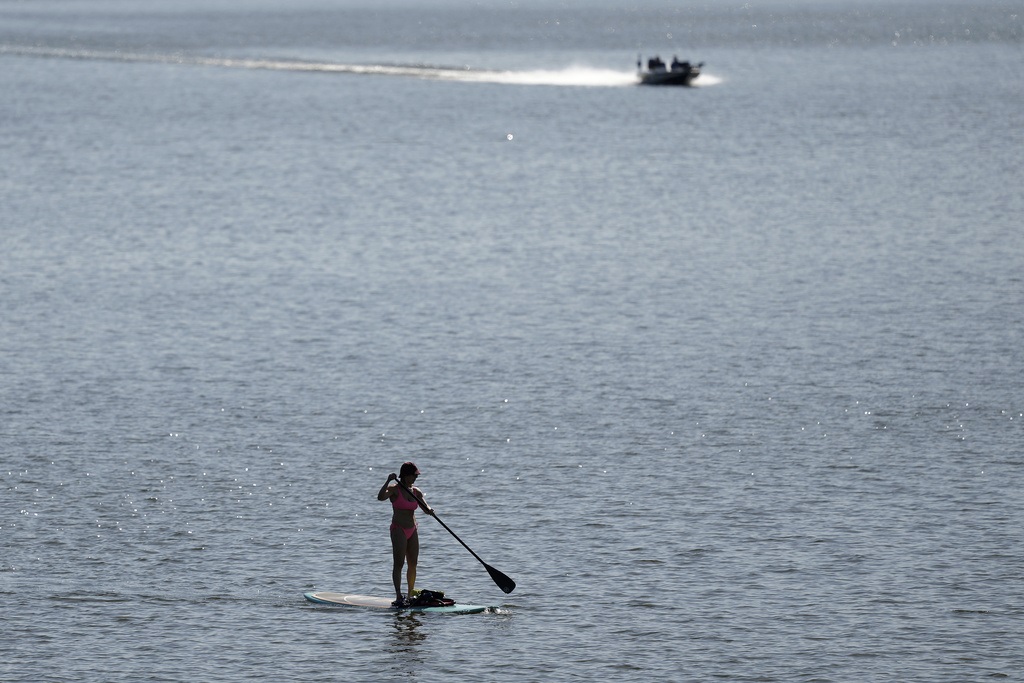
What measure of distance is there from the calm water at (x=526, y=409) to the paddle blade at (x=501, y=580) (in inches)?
12.1

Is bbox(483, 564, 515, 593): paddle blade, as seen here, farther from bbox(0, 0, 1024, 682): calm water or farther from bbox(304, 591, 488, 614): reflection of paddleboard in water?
bbox(304, 591, 488, 614): reflection of paddleboard in water

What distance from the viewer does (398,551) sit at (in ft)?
82.3

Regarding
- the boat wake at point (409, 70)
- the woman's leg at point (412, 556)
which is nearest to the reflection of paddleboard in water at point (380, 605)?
the woman's leg at point (412, 556)

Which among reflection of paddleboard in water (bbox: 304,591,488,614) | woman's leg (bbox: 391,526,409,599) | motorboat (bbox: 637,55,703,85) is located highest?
motorboat (bbox: 637,55,703,85)

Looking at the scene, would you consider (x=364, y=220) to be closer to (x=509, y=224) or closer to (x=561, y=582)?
(x=509, y=224)

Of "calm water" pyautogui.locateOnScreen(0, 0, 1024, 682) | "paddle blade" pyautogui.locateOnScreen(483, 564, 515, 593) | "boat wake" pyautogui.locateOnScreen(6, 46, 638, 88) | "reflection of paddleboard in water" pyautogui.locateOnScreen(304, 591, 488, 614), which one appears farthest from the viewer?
"boat wake" pyautogui.locateOnScreen(6, 46, 638, 88)

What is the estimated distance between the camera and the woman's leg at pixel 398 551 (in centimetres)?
2502

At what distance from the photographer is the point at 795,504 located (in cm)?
3062

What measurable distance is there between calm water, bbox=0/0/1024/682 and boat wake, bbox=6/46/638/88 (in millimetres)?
49502

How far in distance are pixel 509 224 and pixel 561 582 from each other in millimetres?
43306

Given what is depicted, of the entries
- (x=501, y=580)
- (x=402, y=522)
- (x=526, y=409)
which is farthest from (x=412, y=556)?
(x=526, y=409)

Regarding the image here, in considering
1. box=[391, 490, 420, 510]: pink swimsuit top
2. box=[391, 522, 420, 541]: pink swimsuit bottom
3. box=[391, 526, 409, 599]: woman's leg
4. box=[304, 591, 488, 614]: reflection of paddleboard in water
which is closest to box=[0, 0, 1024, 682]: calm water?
box=[304, 591, 488, 614]: reflection of paddleboard in water

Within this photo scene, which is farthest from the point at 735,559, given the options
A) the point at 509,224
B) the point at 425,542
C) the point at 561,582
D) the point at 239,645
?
the point at 509,224

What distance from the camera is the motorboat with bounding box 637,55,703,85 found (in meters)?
129
